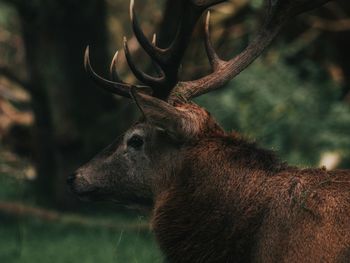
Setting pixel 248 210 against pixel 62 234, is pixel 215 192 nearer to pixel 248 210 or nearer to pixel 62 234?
pixel 248 210

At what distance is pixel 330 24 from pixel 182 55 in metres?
8.28

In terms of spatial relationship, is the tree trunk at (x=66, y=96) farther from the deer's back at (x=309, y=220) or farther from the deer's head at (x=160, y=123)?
the deer's back at (x=309, y=220)

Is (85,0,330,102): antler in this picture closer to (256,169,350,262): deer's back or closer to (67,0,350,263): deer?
(67,0,350,263): deer

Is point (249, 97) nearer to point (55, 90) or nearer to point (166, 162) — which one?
point (55, 90)

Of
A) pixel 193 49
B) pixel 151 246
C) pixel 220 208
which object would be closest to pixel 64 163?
pixel 193 49

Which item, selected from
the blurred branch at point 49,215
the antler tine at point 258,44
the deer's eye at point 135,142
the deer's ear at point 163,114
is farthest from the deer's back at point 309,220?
the blurred branch at point 49,215

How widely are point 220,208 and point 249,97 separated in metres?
8.00

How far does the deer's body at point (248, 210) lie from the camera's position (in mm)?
5223

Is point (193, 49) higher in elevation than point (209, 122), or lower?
lower

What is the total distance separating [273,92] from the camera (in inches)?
527

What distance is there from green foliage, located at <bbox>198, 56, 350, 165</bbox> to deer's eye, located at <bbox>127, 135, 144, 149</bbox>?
573 centimetres

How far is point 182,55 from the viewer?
6.36 meters

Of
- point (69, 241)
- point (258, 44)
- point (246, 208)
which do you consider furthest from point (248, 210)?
point (69, 241)

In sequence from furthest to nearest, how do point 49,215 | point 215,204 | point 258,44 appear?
point 49,215 → point 258,44 → point 215,204
